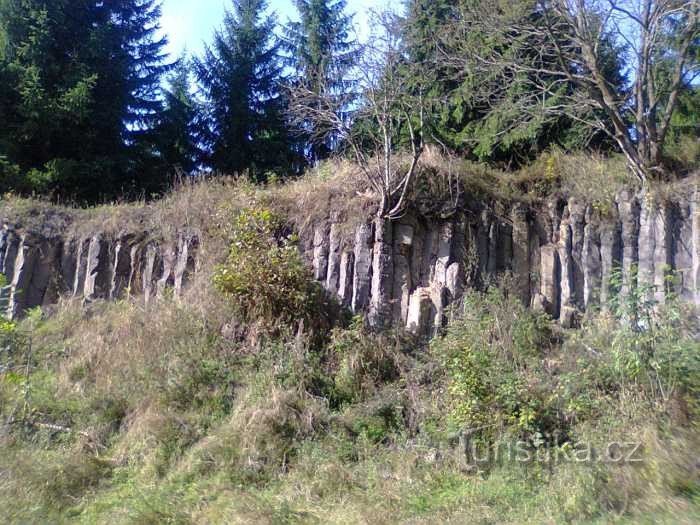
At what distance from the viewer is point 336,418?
8.95 meters

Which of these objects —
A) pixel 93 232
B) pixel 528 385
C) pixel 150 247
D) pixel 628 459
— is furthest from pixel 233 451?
pixel 93 232

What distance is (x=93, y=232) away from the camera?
531 inches

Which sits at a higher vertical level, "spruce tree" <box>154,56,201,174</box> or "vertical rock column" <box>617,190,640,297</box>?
"spruce tree" <box>154,56,201,174</box>

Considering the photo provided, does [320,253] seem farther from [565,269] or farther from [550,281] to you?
[565,269]

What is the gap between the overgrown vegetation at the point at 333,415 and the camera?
684 cm

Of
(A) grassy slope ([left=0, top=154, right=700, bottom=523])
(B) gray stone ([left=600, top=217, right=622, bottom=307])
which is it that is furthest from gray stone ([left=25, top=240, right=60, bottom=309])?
(B) gray stone ([left=600, top=217, right=622, bottom=307])

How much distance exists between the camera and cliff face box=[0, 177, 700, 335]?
1095 cm

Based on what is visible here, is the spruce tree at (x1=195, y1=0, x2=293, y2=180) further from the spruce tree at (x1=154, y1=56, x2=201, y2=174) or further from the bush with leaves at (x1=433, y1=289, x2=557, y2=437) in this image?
the bush with leaves at (x1=433, y1=289, x2=557, y2=437)

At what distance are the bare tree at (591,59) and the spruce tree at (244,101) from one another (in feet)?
20.1

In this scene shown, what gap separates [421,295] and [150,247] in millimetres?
5600

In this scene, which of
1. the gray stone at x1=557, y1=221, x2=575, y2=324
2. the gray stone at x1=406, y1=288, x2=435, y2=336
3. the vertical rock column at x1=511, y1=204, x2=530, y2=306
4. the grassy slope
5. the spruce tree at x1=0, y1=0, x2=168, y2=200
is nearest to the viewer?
the grassy slope

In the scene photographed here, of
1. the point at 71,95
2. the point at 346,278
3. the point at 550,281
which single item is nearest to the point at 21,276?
the point at 71,95

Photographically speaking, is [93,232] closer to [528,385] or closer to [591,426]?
[528,385]

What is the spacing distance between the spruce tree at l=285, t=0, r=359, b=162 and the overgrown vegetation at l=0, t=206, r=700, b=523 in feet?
10.8
